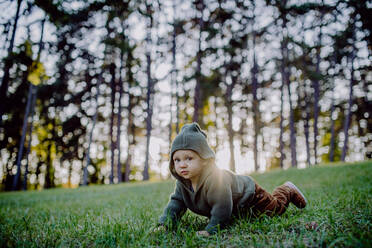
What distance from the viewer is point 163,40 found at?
57.6ft

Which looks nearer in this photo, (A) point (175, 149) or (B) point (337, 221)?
(B) point (337, 221)

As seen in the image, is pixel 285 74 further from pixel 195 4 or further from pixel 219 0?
pixel 195 4

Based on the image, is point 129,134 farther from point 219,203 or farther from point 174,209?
point 219,203

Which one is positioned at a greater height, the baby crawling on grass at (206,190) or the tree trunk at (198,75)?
the tree trunk at (198,75)

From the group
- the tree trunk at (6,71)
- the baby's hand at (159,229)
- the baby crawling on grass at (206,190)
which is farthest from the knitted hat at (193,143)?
the tree trunk at (6,71)

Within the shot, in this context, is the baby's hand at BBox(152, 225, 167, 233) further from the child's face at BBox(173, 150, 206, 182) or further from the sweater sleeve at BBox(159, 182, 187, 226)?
the child's face at BBox(173, 150, 206, 182)

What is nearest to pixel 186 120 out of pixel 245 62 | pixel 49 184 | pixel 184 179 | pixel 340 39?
pixel 245 62

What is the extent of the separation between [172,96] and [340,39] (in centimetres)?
1185

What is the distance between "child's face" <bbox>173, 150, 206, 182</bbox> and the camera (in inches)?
89.6

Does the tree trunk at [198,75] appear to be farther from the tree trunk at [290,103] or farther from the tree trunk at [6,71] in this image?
the tree trunk at [6,71]

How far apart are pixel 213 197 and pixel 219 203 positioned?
8 cm

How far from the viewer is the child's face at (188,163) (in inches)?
89.6

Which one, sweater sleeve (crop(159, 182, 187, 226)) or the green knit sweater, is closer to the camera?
the green knit sweater

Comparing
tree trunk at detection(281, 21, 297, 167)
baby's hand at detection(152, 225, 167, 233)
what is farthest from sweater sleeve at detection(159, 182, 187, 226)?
tree trunk at detection(281, 21, 297, 167)
